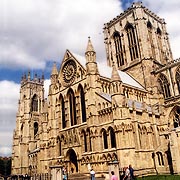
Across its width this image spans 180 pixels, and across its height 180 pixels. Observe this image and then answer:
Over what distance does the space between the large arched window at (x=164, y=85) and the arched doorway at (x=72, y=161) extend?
21.6 metres

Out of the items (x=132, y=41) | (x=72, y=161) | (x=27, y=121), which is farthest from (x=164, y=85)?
(x=27, y=121)

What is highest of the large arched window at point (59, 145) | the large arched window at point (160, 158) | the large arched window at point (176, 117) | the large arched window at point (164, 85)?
the large arched window at point (164, 85)

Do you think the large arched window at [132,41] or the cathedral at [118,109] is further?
the large arched window at [132,41]

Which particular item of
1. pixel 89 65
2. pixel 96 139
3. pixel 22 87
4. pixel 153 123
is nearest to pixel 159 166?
pixel 153 123

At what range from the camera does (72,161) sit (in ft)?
128

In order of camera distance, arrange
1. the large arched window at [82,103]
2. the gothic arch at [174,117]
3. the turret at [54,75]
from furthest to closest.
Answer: the turret at [54,75], the gothic arch at [174,117], the large arched window at [82,103]

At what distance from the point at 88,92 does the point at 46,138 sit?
13622 mm

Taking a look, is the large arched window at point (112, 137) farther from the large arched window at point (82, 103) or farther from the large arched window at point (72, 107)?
the large arched window at point (72, 107)

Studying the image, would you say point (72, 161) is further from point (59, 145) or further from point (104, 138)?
point (104, 138)

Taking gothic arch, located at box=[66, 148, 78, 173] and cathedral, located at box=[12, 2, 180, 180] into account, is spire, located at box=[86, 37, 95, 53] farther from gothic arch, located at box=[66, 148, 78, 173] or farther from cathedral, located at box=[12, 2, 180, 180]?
gothic arch, located at box=[66, 148, 78, 173]

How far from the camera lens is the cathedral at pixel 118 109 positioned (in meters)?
31.7

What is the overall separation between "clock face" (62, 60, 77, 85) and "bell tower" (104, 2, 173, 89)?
16.2m

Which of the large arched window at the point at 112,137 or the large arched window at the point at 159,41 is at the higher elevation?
the large arched window at the point at 159,41

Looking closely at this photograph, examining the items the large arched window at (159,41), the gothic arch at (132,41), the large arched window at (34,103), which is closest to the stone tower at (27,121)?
the large arched window at (34,103)
